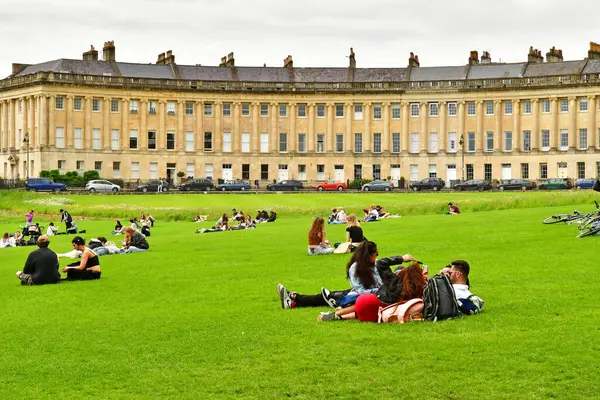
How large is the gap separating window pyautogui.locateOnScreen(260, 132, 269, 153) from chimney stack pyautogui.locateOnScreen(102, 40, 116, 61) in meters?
18.8

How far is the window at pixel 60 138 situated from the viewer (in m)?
106

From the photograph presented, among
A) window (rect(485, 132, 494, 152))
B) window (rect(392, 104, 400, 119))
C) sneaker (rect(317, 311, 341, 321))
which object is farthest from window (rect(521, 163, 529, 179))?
sneaker (rect(317, 311, 341, 321))

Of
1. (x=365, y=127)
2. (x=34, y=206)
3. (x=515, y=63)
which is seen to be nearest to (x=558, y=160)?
(x=515, y=63)

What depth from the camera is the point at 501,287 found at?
62.5 ft

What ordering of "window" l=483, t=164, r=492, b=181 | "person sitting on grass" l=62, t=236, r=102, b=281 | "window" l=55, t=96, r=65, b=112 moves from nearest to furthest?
"person sitting on grass" l=62, t=236, r=102, b=281 → "window" l=55, t=96, r=65, b=112 → "window" l=483, t=164, r=492, b=181

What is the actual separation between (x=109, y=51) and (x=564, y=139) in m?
50.8

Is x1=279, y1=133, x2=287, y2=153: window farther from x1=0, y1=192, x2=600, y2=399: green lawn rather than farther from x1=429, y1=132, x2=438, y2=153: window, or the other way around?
x1=0, y1=192, x2=600, y2=399: green lawn

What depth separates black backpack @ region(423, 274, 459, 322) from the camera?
52.2 feet

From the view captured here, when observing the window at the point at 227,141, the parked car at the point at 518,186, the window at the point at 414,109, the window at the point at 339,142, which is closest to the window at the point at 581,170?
the parked car at the point at 518,186

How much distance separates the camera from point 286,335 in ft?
50.4

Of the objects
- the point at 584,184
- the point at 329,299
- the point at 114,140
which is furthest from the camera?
the point at 114,140

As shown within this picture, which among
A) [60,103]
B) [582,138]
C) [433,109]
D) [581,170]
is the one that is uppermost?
[60,103]

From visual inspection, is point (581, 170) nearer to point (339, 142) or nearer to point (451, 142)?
point (451, 142)

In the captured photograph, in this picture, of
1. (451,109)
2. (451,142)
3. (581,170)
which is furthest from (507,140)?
(581,170)
